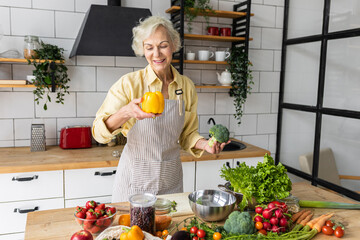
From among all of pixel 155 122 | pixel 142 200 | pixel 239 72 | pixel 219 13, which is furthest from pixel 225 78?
pixel 142 200

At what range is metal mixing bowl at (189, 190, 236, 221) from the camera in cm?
130

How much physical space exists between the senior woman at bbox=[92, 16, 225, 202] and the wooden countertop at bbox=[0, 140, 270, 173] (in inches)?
19.3

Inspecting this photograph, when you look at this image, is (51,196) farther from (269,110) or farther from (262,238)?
(269,110)

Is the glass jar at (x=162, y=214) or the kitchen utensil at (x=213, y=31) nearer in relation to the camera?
the glass jar at (x=162, y=214)

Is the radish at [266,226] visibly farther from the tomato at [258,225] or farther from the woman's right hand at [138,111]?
the woman's right hand at [138,111]

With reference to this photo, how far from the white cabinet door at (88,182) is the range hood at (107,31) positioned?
0.88 m

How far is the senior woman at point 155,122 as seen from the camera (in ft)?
5.77

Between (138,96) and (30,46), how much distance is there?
1.23 m

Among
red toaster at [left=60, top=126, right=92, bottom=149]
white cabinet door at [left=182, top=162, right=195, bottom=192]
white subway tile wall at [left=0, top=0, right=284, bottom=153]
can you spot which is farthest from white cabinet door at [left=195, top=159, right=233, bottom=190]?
red toaster at [left=60, top=126, right=92, bottom=149]

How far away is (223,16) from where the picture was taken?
312cm

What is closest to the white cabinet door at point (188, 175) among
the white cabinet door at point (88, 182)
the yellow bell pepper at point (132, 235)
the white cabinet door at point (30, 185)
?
the white cabinet door at point (88, 182)

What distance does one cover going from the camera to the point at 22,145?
9.05 feet

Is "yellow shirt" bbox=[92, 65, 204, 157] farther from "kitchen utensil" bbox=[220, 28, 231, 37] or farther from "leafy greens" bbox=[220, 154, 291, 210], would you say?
"kitchen utensil" bbox=[220, 28, 231, 37]

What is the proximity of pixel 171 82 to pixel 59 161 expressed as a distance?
1.03m
